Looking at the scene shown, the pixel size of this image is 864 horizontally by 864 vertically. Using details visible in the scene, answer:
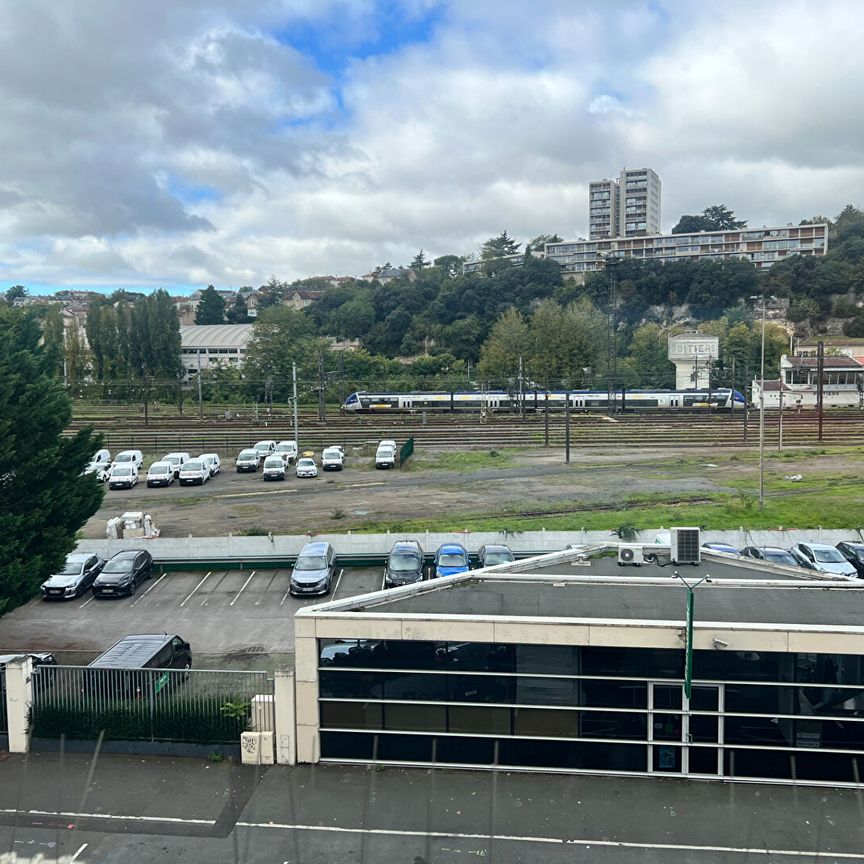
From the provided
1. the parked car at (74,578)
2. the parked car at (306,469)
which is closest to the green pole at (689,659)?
the parked car at (74,578)

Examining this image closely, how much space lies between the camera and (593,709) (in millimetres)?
12461

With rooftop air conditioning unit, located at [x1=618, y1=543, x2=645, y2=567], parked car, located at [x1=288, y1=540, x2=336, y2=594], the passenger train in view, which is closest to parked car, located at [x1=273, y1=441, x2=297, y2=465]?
parked car, located at [x1=288, y1=540, x2=336, y2=594]

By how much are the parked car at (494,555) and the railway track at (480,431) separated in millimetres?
30909

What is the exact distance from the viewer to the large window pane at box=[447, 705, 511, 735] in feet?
41.8

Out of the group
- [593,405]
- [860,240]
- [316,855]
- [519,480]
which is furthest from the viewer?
[860,240]

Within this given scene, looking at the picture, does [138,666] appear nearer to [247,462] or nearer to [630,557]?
[630,557]

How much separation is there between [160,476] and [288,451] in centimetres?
1062

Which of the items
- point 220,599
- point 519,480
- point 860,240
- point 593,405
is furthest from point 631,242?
point 220,599

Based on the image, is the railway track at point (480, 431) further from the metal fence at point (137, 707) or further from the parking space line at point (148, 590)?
the metal fence at point (137, 707)

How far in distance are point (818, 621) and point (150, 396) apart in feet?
270

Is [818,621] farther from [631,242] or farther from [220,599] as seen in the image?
[631,242]

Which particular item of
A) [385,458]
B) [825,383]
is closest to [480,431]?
[385,458]

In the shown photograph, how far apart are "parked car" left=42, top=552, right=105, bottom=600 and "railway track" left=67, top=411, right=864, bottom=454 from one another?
3013cm

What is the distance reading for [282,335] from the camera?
90125 millimetres
